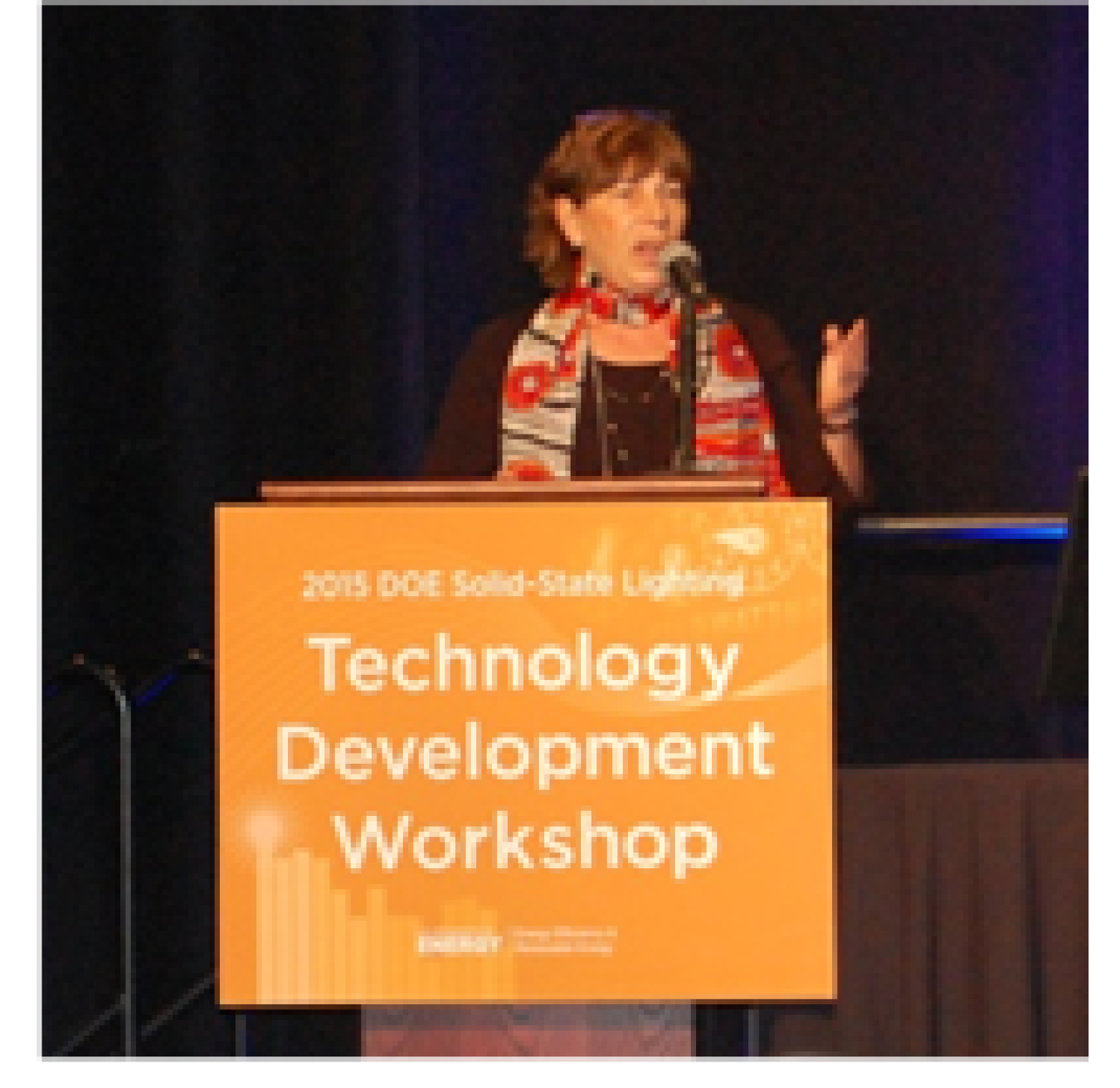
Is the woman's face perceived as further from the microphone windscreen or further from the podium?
the podium

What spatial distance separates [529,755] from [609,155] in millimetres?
1398

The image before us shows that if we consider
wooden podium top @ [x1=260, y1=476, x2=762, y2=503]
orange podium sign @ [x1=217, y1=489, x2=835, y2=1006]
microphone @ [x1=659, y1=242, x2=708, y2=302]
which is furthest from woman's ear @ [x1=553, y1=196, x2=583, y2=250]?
orange podium sign @ [x1=217, y1=489, x2=835, y2=1006]

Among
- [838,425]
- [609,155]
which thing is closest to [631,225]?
[609,155]

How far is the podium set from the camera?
2.37 m

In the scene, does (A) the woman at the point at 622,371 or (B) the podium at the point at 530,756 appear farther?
(A) the woman at the point at 622,371

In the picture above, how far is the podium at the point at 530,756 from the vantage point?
7.76 feet

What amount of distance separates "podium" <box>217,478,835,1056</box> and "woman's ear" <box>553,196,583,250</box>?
1297mm

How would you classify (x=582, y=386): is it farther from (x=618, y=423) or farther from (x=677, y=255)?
(x=677, y=255)

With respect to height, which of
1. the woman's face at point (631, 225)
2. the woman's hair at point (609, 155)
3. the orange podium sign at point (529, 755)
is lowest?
the orange podium sign at point (529, 755)

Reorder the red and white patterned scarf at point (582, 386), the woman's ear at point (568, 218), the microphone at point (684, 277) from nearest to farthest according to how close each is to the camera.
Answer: the microphone at point (684, 277) < the red and white patterned scarf at point (582, 386) < the woman's ear at point (568, 218)

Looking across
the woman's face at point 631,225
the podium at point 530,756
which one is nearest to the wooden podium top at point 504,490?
the podium at point 530,756

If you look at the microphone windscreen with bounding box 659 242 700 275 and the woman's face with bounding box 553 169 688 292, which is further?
the woman's face with bounding box 553 169 688 292

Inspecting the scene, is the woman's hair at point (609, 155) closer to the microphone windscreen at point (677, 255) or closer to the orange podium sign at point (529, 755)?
the microphone windscreen at point (677, 255)
